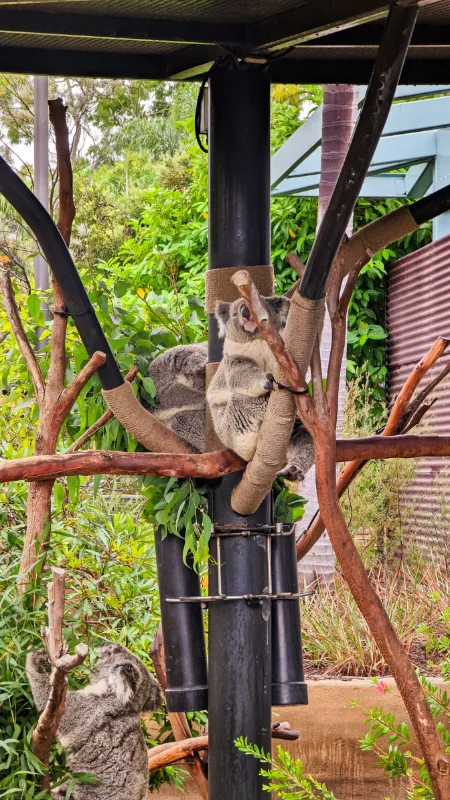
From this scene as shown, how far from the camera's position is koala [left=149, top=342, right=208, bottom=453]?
9.50 feet

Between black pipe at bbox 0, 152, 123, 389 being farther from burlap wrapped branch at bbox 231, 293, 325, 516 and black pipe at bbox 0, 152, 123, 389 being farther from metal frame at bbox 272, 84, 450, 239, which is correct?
metal frame at bbox 272, 84, 450, 239

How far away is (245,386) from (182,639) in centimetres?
70

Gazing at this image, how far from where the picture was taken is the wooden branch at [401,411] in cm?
271

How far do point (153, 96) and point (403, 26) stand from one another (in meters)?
21.8

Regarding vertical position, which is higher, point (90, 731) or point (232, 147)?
point (232, 147)

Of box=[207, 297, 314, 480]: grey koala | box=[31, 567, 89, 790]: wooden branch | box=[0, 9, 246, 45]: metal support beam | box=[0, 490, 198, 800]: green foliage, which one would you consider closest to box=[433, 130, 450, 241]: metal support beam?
box=[0, 490, 198, 800]: green foliage

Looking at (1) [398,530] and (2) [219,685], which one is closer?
(2) [219,685]

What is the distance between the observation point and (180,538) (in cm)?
258

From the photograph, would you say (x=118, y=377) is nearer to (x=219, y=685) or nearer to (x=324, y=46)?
(x=219, y=685)

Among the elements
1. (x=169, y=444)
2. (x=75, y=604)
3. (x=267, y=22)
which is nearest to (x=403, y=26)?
(x=267, y=22)

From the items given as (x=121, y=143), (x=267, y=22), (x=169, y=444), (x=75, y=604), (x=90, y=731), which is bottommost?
(x=90, y=731)

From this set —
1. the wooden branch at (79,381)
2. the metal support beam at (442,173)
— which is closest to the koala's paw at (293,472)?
the wooden branch at (79,381)

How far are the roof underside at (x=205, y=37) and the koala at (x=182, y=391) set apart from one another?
830 mm

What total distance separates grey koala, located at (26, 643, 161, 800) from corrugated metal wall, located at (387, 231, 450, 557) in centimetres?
368
